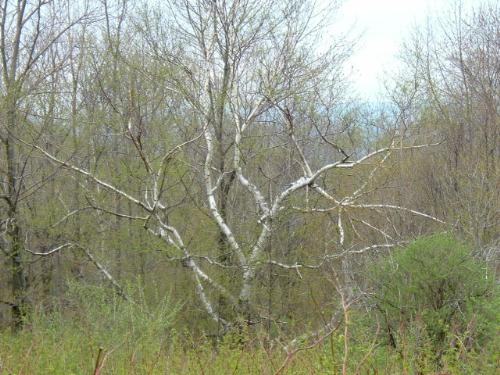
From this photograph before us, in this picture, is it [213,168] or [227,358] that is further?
[213,168]

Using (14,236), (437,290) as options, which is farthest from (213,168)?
(437,290)

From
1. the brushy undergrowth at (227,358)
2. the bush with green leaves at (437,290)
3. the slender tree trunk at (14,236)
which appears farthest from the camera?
the slender tree trunk at (14,236)

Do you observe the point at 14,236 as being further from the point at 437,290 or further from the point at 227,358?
the point at 437,290

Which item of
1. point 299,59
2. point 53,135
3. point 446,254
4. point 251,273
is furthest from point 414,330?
point 53,135

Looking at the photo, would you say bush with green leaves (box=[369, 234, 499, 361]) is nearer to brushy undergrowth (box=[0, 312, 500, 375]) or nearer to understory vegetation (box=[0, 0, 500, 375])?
brushy undergrowth (box=[0, 312, 500, 375])

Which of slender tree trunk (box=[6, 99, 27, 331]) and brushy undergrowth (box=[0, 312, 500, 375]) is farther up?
slender tree trunk (box=[6, 99, 27, 331])

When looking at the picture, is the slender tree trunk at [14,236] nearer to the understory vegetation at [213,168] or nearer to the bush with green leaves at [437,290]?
the understory vegetation at [213,168]

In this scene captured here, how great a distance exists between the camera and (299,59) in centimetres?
1339

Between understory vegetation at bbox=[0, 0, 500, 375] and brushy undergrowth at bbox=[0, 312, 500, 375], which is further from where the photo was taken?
understory vegetation at bbox=[0, 0, 500, 375]

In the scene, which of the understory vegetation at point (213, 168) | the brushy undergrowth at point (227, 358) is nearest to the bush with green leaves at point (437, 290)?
the brushy undergrowth at point (227, 358)

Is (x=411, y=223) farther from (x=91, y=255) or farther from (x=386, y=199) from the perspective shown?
(x=91, y=255)

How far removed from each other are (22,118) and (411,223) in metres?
8.15

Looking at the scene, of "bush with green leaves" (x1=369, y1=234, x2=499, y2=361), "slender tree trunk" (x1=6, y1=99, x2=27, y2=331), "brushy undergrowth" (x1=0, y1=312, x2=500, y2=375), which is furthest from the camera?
"slender tree trunk" (x1=6, y1=99, x2=27, y2=331)

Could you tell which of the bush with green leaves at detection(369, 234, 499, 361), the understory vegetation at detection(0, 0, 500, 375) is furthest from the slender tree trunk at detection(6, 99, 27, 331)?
the bush with green leaves at detection(369, 234, 499, 361)
